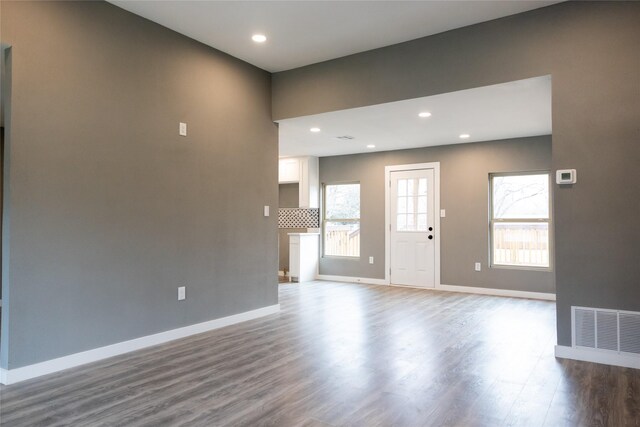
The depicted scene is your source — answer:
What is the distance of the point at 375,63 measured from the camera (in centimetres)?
450

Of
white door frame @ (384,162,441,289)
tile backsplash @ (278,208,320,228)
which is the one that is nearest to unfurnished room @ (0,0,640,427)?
white door frame @ (384,162,441,289)

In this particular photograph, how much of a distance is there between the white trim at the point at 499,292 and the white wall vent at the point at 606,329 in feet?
→ 10.0

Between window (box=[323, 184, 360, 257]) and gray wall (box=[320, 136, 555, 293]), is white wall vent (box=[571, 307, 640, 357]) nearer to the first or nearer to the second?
gray wall (box=[320, 136, 555, 293])

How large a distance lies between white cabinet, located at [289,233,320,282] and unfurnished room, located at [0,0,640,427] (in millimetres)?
2300

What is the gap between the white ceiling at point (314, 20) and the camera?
11.7ft

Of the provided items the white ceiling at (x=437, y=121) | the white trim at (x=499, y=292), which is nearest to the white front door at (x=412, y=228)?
the white trim at (x=499, y=292)

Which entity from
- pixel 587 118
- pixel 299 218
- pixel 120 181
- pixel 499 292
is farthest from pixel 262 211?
pixel 499 292

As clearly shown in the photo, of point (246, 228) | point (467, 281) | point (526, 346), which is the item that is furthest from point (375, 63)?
point (467, 281)

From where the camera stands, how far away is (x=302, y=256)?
801 cm

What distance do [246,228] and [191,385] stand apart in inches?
88.3

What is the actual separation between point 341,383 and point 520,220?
487 cm

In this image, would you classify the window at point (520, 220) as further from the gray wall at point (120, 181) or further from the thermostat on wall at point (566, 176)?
the gray wall at point (120, 181)

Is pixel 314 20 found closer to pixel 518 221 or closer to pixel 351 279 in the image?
pixel 518 221

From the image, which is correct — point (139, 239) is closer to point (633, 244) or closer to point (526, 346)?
point (526, 346)
